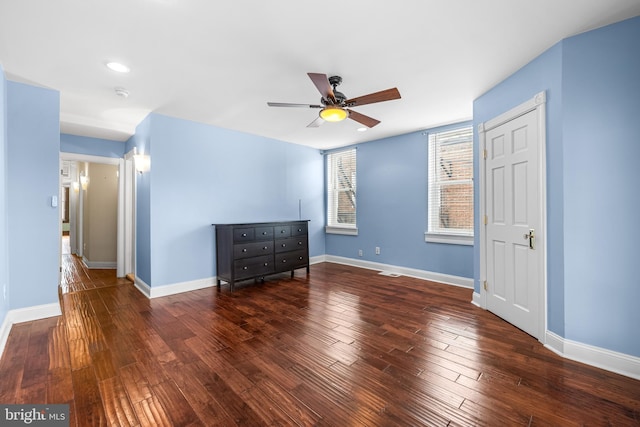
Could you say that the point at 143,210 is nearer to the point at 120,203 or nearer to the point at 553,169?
the point at 120,203

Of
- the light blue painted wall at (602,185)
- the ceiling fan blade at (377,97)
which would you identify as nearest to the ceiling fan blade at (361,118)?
the ceiling fan blade at (377,97)

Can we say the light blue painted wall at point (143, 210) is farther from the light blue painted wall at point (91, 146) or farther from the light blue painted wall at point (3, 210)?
the light blue painted wall at point (3, 210)

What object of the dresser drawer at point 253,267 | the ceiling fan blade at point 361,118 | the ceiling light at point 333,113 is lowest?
the dresser drawer at point 253,267

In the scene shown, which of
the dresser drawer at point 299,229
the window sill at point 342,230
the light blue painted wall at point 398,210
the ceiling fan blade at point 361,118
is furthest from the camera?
the window sill at point 342,230

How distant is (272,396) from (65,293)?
4077 mm

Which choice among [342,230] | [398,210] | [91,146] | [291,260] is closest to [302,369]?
[291,260]

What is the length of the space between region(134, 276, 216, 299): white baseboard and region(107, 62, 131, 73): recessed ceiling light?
8.68ft

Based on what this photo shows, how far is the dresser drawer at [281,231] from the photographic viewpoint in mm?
4679

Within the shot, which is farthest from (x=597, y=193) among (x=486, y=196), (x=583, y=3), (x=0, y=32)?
(x=0, y=32)

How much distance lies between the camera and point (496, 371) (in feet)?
6.70

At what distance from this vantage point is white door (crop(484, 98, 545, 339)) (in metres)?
2.51

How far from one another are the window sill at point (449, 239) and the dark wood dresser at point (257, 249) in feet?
7.16

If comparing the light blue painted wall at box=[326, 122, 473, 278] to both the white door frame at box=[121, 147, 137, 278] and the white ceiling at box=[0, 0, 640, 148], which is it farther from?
the white door frame at box=[121, 147, 137, 278]

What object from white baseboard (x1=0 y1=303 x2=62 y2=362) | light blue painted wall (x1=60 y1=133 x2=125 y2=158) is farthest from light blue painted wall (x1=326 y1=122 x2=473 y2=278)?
white baseboard (x1=0 y1=303 x2=62 y2=362)
